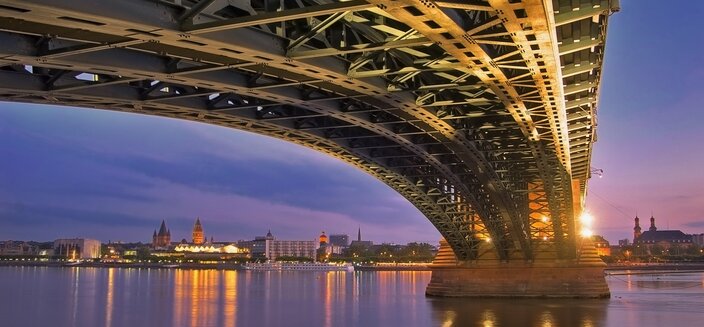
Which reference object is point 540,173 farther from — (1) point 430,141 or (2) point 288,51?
(2) point 288,51

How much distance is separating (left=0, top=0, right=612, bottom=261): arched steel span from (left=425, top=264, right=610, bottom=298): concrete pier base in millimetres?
17564

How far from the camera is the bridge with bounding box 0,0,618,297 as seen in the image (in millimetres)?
13984

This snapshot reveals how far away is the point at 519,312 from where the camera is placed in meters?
45.4

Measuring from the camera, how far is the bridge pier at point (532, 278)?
179 ft

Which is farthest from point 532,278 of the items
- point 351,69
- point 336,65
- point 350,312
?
point 336,65

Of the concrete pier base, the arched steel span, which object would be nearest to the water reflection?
the concrete pier base

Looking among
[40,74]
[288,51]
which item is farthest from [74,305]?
[288,51]

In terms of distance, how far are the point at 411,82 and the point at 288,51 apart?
8.34 m

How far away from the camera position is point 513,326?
127ft

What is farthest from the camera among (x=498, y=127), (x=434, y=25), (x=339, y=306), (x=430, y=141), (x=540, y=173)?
(x=339, y=306)

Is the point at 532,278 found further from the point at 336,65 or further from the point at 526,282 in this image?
the point at 336,65

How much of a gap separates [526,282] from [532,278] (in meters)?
0.56

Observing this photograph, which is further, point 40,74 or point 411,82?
point 411,82

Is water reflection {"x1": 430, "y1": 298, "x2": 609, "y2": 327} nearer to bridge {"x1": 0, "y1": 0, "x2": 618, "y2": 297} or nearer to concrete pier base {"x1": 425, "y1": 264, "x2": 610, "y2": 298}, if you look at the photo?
concrete pier base {"x1": 425, "y1": 264, "x2": 610, "y2": 298}
